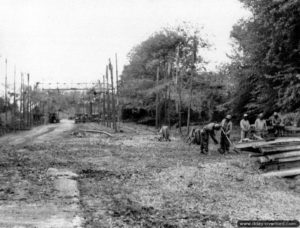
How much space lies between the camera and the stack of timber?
1493cm

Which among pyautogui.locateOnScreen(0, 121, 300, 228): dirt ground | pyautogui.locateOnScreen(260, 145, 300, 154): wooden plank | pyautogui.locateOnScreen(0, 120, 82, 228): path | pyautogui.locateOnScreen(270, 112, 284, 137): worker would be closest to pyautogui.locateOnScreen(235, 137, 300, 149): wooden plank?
pyautogui.locateOnScreen(260, 145, 300, 154): wooden plank

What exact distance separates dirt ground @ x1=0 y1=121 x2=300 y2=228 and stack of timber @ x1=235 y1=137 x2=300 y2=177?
1.51 ft

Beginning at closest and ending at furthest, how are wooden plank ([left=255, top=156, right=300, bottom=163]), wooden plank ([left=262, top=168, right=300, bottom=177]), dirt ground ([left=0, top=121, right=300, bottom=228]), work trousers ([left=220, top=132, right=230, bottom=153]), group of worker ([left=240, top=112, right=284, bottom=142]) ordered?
dirt ground ([left=0, top=121, right=300, bottom=228]), wooden plank ([left=262, top=168, right=300, bottom=177]), wooden plank ([left=255, top=156, right=300, bottom=163]), work trousers ([left=220, top=132, right=230, bottom=153]), group of worker ([left=240, top=112, right=284, bottom=142])

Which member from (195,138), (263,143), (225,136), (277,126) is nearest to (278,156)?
(263,143)

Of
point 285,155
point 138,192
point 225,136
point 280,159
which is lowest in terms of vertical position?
point 138,192

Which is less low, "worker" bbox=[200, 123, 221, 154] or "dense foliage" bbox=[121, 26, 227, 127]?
"dense foliage" bbox=[121, 26, 227, 127]

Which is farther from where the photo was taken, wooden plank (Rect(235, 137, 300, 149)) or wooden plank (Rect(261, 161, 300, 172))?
wooden plank (Rect(235, 137, 300, 149))

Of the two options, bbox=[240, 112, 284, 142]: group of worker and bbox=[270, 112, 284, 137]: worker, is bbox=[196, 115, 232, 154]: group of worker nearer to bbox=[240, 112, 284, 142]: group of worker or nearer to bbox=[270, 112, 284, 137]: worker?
bbox=[240, 112, 284, 142]: group of worker

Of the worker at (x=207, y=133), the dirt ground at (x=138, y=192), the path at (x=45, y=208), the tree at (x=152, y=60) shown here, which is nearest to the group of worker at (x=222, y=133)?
the worker at (x=207, y=133)

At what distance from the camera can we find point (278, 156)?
1530cm

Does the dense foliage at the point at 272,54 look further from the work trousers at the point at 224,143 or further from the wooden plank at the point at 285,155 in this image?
the wooden plank at the point at 285,155

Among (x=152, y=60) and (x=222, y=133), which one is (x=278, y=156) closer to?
(x=222, y=133)

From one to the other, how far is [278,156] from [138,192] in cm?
592

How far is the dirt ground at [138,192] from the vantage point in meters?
8.80
